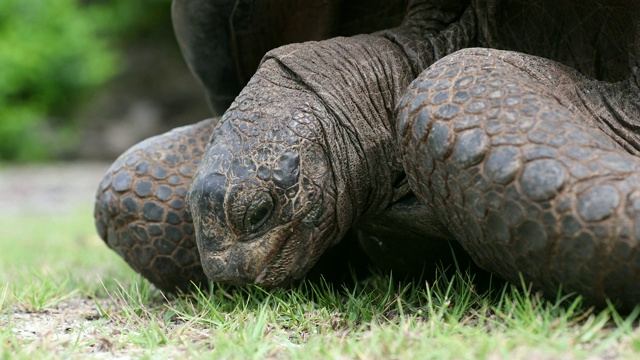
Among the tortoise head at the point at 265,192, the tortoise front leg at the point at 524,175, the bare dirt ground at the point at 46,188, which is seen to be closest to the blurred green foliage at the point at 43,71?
the bare dirt ground at the point at 46,188

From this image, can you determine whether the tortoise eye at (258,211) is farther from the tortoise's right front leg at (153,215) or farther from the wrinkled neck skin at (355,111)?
the tortoise's right front leg at (153,215)

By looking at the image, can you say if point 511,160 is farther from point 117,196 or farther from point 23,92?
point 23,92

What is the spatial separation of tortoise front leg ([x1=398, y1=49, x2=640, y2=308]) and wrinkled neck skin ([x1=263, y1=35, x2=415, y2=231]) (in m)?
0.25

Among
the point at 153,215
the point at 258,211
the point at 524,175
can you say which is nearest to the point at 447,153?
the point at 524,175

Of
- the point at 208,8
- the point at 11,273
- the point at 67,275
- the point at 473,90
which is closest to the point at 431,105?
the point at 473,90

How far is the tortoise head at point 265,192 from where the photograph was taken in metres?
2.11

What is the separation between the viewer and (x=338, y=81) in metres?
2.30

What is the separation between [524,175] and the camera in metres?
1.74

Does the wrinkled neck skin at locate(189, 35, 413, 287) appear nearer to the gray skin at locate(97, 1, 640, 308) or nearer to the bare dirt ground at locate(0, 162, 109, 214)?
the gray skin at locate(97, 1, 640, 308)

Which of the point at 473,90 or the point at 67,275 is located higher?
the point at 473,90

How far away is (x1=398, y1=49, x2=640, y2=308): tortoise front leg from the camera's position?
1671 mm

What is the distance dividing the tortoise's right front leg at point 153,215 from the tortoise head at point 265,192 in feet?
1.71

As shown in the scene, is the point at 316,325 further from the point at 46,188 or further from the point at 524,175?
the point at 46,188

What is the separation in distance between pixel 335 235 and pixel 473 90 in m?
0.61
